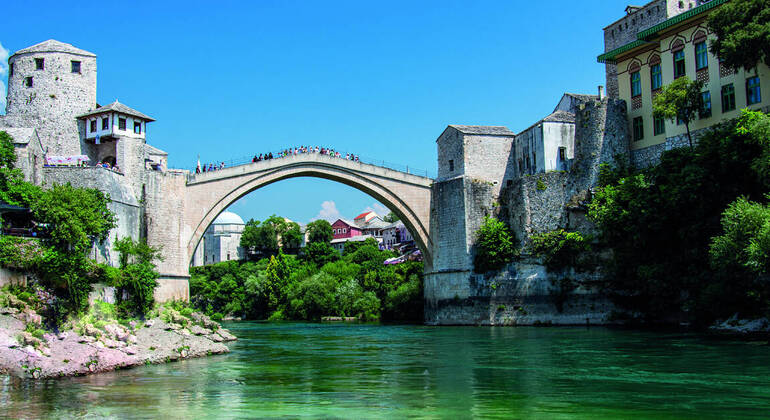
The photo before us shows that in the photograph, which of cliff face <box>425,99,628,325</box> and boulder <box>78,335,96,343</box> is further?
cliff face <box>425,99,628,325</box>

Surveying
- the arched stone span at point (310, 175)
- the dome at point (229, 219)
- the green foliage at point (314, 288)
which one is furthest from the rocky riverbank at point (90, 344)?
the dome at point (229, 219)

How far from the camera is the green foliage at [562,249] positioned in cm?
2986

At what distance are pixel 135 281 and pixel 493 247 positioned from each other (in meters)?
15.9

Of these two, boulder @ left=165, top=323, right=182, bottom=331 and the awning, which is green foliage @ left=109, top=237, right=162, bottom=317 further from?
the awning

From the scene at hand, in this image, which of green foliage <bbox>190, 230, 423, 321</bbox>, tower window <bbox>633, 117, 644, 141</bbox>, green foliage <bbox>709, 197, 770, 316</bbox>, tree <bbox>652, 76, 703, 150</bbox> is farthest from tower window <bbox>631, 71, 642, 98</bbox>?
green foliage <bbox>190, 230, 423, 321</bbox>

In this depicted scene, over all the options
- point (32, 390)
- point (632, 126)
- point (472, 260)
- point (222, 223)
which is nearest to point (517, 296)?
point (472, 260)

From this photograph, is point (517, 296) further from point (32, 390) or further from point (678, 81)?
point (32, 390)

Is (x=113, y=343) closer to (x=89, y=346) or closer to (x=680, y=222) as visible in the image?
(x=89, y=346)

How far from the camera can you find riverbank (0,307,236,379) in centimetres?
1478

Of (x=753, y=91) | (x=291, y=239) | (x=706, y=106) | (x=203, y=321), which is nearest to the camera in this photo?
(x=203, y=321)

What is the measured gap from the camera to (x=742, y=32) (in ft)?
79.0

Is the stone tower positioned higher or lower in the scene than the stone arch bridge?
higher

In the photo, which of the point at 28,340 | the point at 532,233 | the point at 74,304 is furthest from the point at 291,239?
the point at 28,340

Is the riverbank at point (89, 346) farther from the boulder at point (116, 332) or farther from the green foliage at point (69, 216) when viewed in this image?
the green foliage at point (69, 216)
